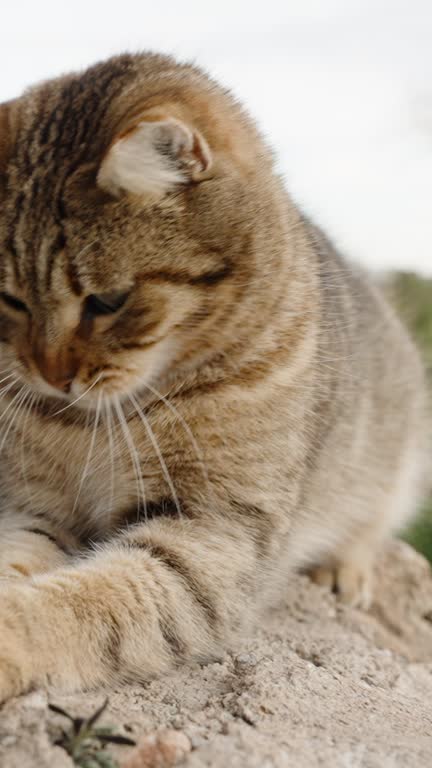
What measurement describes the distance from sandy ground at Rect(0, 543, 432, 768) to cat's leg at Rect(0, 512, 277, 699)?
0.05 meters

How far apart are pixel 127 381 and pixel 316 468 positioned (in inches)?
25.0

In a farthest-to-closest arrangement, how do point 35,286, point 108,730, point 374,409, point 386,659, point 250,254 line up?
point 374,409
point 386,659
point 250,254
point 35,286
point 108,730

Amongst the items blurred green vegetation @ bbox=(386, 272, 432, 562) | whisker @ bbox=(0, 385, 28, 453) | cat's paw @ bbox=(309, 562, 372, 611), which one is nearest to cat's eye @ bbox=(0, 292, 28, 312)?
whisker @ bbox=(0, 385, 28, 453)

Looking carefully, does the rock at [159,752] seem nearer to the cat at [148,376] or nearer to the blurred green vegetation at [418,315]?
the cat at [148,376]

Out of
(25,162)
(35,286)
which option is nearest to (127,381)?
(35,286)

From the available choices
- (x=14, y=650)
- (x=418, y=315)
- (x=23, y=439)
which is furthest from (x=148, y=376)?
(x=418, y=315)

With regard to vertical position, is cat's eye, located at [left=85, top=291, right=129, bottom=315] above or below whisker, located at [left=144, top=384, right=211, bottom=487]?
above

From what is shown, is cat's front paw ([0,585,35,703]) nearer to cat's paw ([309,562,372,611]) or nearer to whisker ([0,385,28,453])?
whisker ([0,385,28,453])

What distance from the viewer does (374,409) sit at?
2619mm

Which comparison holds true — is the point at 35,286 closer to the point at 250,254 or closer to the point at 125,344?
the point at 125,344

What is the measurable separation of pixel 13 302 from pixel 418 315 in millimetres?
2961

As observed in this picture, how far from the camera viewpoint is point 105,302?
5.32 ft

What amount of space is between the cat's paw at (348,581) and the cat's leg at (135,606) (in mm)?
813

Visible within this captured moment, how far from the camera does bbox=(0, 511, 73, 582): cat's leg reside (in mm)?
1840
